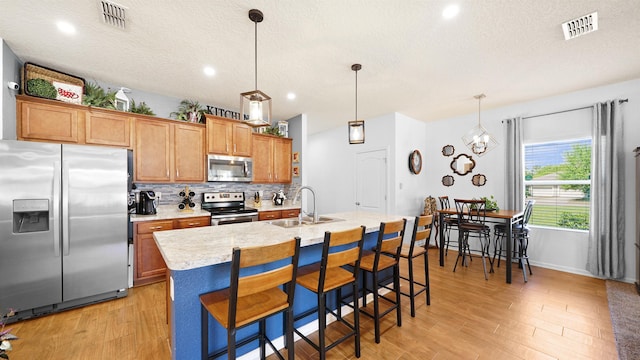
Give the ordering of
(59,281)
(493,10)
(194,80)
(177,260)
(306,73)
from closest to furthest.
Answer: (177,260)
(493,10)
(59,281)
(306,73)
(194,80)

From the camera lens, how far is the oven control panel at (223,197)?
4098 mm

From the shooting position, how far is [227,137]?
4262mm

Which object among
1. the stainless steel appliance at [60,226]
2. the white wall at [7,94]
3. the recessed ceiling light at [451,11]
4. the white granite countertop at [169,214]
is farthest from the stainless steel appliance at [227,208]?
the recessed ceiling light at [451,11]

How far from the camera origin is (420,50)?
2.63 m

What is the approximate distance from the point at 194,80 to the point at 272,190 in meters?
2.54

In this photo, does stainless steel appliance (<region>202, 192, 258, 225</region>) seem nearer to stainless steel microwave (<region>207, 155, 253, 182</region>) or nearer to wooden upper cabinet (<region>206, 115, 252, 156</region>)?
stainless steel microwave (<region>207, 155, 253, 182</region>)

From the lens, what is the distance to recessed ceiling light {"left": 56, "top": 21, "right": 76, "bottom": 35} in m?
2.19

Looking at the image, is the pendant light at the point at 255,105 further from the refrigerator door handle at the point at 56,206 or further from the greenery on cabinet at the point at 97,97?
the greenery on cabinet at the point at 97,97

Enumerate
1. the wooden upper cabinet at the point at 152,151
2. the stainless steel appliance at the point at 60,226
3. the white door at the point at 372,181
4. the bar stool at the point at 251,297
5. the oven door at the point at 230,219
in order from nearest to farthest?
the bar stool at the point at 251,297 < the stainless steel appliance at the point at 60,226 < the wooden upper cabinet at the point at 152,151 < the oven door at the point at 230,219 < the white door at the point at 372,181

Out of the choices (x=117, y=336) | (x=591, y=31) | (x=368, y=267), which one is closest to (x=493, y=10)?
(x=591, y=31)

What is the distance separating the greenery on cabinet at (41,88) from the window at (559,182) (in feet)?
22.8

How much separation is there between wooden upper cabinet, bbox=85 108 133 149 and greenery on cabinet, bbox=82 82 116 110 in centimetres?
11

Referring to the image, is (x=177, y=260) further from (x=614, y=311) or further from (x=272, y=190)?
(x=614, y=311)

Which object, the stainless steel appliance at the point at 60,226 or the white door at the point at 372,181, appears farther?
the white door at the point at 372,181
